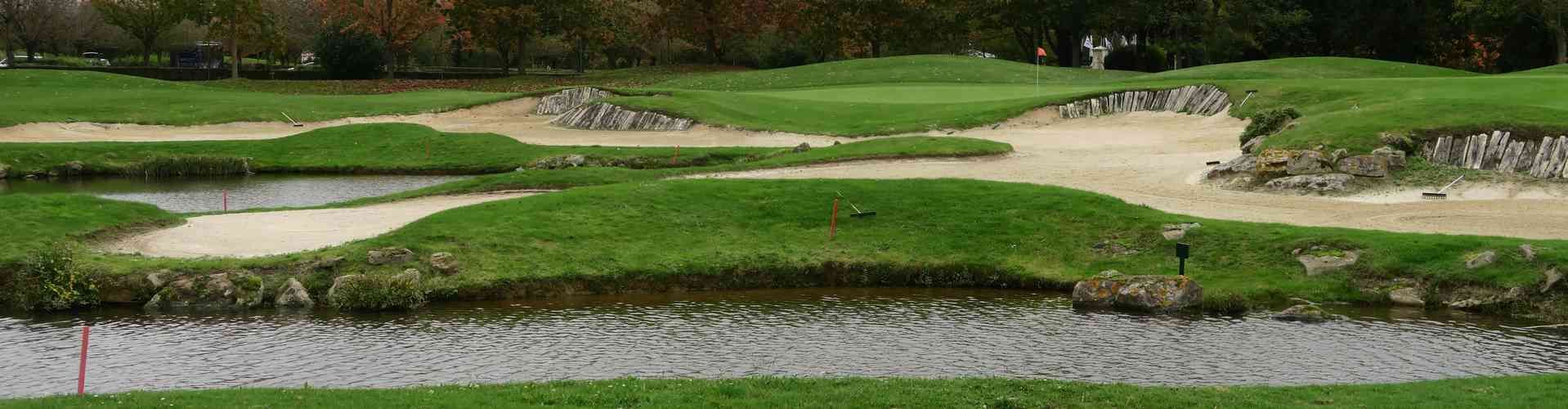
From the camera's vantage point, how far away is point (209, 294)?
89.9 feet

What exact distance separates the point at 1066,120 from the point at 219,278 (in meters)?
39.5

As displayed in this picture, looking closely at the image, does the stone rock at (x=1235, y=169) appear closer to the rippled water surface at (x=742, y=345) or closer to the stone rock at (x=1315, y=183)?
the stone rock at (x=1315, y=183)

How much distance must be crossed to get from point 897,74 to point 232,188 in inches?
1813

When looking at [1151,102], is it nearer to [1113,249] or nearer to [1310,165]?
[1310,165]

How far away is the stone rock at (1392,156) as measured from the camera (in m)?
38.2

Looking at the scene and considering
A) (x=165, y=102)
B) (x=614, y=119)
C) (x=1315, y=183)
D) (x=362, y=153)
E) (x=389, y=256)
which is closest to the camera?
(x=389, y=256)

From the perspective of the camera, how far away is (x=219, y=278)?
91.0 feet

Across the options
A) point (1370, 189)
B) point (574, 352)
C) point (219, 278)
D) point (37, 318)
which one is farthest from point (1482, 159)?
point (37, 318)

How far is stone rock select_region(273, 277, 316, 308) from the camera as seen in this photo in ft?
90.1

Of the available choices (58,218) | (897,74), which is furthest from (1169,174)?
(897,74)

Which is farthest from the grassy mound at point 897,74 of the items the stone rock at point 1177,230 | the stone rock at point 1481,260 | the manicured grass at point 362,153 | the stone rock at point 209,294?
the stone rock at point 209,294

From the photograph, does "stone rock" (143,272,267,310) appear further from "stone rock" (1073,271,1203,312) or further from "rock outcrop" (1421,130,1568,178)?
"rock outcrop" (1421,130,1568,178)

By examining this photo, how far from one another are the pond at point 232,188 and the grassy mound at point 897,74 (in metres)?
33.7

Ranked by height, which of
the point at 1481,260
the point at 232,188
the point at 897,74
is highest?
the point at 897,74
